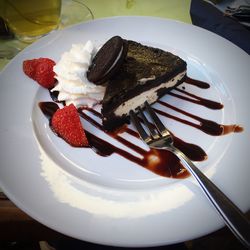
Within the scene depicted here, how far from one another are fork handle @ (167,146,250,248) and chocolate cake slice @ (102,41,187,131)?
342mm

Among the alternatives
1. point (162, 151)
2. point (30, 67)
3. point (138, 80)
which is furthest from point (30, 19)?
point (162, 151)

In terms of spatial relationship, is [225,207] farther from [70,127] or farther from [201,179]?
[70,127]

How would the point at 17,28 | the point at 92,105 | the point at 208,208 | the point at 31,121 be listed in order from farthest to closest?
the point at 17,28 → the point at 92,105 → the point at 31,121 → the point at 208,208

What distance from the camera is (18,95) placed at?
1118 millimetres

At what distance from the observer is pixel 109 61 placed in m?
1.04

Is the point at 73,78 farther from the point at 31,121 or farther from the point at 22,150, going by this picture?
the point at 22,150

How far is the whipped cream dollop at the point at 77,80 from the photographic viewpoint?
1137mm

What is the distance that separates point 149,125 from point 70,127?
0.26m

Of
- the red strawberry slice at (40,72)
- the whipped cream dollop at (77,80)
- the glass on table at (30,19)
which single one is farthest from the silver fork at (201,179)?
the glass on table at (30,19)

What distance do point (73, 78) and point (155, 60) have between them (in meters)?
0.31

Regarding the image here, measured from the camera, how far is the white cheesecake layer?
1.16 meters

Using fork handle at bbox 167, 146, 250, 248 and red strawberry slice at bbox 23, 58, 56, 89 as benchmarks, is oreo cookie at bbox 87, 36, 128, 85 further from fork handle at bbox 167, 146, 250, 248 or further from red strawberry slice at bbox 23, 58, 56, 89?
fork handle at bbox 167, 146, 250, 248

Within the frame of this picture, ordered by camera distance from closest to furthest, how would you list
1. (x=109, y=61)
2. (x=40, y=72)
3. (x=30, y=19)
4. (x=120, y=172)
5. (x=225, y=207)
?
(x=225, y=207), (x=120, y=172), (x=109, y=61), (x=40, y=72), (x=30, y=19)

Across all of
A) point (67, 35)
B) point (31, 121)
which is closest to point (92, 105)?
point (31, 121)
